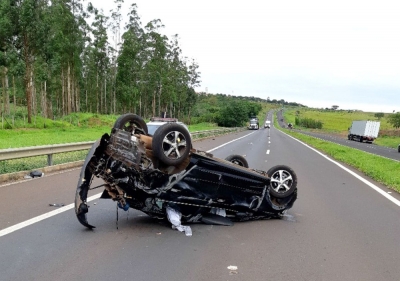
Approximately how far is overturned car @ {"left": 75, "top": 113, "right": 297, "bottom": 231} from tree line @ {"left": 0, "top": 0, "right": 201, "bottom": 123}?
30.5 metres

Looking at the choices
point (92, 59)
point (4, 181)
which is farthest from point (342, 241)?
point (92, 59)

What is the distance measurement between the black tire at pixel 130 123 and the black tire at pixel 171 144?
0.91 m

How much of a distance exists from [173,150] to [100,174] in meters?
1.08

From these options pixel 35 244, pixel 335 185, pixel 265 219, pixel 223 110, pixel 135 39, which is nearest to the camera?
→ pixel 35 244

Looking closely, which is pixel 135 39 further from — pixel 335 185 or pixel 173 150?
pixel 173 150

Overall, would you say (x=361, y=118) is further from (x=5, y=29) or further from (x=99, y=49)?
(x=5, y=29)

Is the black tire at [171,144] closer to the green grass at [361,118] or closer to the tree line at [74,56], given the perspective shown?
the tree line at [74,56]

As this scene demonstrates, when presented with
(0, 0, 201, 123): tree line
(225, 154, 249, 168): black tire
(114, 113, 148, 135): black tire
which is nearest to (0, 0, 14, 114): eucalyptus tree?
(0, 0, 201, 123): tree line

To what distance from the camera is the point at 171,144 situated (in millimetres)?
5633

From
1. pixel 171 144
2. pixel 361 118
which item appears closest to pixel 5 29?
pixel 171 144

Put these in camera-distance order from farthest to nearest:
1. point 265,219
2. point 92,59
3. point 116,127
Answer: point 92,59, point 265,219, point 116,127

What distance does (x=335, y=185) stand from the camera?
429 inches

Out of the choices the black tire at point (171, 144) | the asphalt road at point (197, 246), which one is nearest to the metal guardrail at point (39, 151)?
the asphalt road at point (197, 246)

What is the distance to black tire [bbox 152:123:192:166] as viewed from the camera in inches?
215
